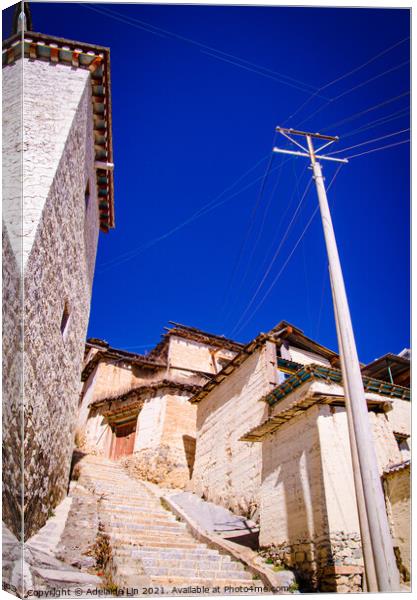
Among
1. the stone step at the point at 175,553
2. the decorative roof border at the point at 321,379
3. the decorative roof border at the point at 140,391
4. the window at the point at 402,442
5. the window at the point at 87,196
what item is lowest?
the stone step at the point at 175,553

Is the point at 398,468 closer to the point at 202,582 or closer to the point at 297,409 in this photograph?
the point at 297,409

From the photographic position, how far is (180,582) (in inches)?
251

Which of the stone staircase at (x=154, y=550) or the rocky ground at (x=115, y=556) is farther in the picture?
the stone staircase at (x=154, y=550)

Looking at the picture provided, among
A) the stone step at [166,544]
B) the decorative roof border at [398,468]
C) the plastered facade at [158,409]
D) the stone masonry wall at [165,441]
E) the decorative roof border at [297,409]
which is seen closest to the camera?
the stone step at [166,544]

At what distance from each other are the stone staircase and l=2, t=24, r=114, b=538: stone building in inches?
60.5

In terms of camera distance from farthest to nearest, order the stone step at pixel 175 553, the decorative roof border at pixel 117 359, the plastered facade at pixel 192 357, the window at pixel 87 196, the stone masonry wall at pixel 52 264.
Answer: the decorative roof border at pixel 117 359
the plastered facade at pixel 192 357
the window at pixel 87 196
the stone step at pixel 175 553
the stone masonry wall at pixel 52 264

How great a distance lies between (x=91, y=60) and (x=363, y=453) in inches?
383

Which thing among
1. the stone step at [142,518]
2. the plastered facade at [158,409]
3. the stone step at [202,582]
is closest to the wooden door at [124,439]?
the plastered facade at [158,409]

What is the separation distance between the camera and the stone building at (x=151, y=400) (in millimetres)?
18859

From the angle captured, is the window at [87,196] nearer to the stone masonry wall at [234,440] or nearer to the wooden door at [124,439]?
the stone masonry wall at [234,440]

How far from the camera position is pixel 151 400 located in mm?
20969

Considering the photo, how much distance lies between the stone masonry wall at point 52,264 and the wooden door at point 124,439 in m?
11.3

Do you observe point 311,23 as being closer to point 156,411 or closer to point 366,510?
point 366,510

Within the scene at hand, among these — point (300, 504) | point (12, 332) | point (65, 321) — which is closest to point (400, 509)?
point (300, 504)
